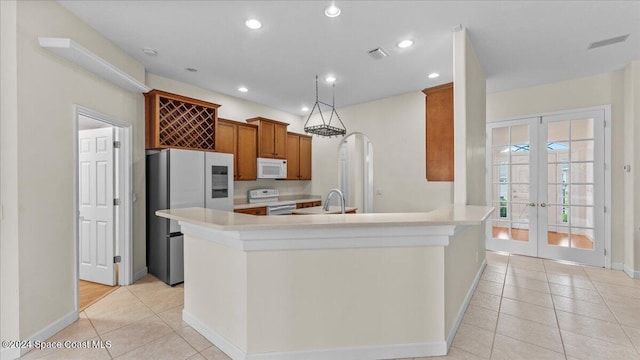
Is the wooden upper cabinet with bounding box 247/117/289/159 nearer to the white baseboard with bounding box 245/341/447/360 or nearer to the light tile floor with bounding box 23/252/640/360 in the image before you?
the light tile floor with bounding box 23/252/640/360

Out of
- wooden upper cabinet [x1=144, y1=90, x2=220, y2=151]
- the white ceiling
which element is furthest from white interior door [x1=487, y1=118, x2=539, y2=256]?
wooden upper cabinet [x1=144, y1=90, x2=220, y2=151]

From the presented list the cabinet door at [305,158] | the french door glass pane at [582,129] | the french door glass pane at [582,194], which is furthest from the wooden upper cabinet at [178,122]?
the french door glass pane at [582,194]

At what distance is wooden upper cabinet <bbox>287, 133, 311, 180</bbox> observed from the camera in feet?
19.4

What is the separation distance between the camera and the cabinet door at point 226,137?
4.62 m

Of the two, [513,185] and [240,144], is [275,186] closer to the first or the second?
[240,144]

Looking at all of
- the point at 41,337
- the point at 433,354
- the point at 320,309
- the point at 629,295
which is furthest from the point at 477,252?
the point at 41,337

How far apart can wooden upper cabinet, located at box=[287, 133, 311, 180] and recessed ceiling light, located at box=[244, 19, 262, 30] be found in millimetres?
3241

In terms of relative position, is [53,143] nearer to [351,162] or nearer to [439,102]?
[439,102]

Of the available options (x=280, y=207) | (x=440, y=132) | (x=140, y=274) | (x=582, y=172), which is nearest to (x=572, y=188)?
(x=582, y=172)

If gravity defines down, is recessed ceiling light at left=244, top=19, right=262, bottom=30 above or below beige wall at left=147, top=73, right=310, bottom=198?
above

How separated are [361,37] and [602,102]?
369 cm

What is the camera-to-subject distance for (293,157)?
5.97 m

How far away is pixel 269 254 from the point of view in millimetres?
1846

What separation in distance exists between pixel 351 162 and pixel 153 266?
190 inches
